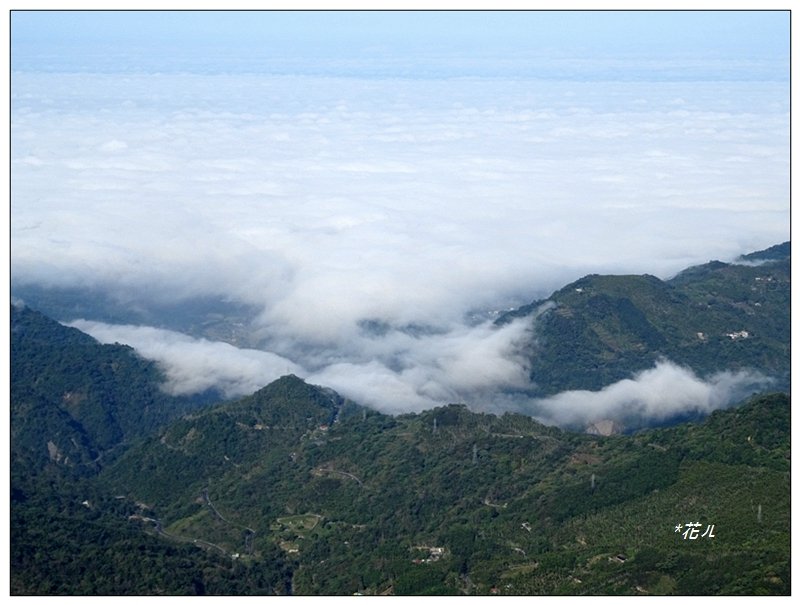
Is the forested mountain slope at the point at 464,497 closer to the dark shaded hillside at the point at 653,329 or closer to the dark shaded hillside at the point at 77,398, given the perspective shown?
the dark shaded hillside at the point at 77,398

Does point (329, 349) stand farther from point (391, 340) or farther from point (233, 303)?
point (233, 303)

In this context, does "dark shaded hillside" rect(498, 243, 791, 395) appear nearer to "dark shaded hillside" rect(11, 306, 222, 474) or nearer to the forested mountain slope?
the forested mountain slope

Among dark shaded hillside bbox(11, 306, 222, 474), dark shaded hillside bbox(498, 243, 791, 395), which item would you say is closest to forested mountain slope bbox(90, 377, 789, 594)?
dark shaded hillside bbox(11, 306, 222, 474)

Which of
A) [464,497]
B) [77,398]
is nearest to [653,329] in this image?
[464,497]

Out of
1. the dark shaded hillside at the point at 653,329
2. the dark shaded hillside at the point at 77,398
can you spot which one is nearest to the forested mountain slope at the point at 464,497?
the dark shaded hillside at the point at 77,398

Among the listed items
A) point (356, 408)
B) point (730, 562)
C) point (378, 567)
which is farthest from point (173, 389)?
point (730, 562)

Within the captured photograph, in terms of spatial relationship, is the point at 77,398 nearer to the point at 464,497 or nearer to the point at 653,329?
the point at 464,497

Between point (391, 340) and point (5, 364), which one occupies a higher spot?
point (5, 364)

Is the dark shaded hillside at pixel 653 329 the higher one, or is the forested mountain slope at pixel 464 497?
the dark shaded hillside at pixel 653 329
